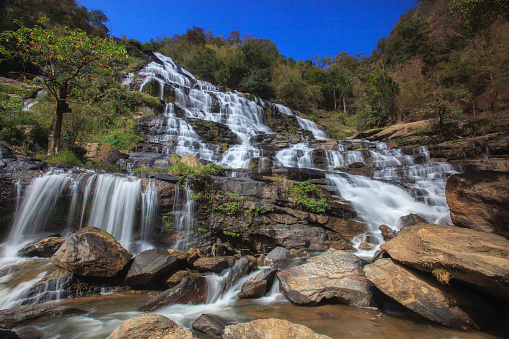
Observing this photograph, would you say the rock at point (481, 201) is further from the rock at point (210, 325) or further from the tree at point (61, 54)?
the tree at point (61, 54)

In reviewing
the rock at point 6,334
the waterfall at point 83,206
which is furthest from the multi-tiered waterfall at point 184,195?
the rock at point 6,334

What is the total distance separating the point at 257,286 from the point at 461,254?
348 cm

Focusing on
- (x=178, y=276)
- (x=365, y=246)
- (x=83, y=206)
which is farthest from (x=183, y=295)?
(x=365, y=246)

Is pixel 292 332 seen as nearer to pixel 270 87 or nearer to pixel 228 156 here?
pixel 228 156

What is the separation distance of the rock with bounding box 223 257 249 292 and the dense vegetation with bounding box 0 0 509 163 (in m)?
8.96

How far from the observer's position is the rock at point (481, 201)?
4.66 metres

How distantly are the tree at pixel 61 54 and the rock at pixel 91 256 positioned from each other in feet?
22.0

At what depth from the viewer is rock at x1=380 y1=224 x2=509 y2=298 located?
9.53 feet

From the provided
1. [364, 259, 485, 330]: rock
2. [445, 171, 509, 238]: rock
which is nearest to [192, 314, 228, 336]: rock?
[364, 259, 485, 330]: rock

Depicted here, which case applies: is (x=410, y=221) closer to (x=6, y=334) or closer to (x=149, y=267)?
(x=149, y=267)

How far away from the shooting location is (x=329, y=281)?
434 cm

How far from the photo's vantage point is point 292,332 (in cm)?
264

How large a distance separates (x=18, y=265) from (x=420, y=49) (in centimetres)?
4292

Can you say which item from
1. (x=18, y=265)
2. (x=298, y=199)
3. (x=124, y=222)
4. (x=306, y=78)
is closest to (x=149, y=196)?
(x=124, y=222)
